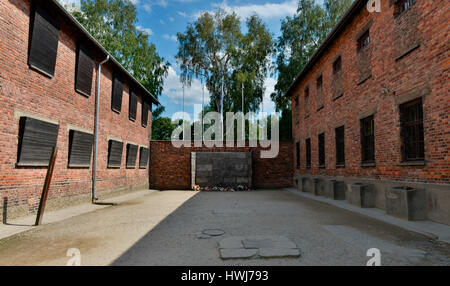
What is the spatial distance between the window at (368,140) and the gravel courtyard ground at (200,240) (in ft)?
10.7

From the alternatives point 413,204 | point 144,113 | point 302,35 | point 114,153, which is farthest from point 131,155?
point 302,35

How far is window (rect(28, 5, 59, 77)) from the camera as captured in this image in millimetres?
8023

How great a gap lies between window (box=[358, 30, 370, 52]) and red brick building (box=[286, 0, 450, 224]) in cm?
4

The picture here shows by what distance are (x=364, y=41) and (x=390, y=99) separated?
3314mm

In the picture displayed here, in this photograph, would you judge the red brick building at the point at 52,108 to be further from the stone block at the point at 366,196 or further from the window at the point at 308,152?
the window at the point at 308,152

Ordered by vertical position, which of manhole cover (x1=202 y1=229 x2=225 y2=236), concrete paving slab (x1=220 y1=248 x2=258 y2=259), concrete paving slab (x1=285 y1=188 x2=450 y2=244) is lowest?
manhole cover (x1=202 y1=229 x2=225 y2=236)

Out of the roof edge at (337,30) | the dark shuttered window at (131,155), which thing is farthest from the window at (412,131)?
the dark shuttered window at (131,155)

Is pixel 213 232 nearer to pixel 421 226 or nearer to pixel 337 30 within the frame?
pixel 421 226

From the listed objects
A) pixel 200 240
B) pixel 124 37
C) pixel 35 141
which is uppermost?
pixel 124 37

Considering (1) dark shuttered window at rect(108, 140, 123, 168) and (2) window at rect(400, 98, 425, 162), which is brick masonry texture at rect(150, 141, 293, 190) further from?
(2) window at rect(400, 98, 425, 162)

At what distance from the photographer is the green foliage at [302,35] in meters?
24.7

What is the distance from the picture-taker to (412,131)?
25.9 ft

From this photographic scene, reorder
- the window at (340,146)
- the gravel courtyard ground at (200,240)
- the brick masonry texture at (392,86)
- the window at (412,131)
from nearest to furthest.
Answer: the gravel courtyard ground at (200,240) → the brick masonry texture at (392,86) → the window at (412,131) → the window at (340,146)

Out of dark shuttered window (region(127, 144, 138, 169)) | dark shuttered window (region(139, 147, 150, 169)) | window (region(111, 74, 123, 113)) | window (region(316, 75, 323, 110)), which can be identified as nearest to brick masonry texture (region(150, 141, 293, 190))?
dark shuttered window (region(139, 147, 150, 169))
